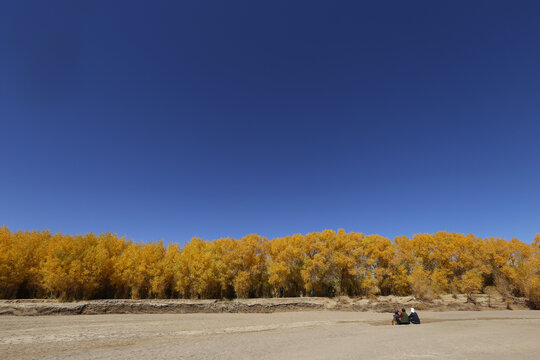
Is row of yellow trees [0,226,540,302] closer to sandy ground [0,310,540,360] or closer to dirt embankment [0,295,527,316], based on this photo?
dirt embankment [0,295,527,316]

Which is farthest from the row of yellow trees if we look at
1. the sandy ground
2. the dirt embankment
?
the sandy ground

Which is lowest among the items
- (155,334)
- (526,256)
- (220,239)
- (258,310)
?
(258,310)

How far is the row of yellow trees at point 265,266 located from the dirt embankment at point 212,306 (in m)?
5.69

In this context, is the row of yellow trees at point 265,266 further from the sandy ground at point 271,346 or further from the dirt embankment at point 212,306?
the sandy ground at point 271,346

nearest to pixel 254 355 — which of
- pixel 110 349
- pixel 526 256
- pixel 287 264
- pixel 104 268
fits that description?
pixel 110 349

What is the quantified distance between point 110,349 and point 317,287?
47.2 meters

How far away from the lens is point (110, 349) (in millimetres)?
13711

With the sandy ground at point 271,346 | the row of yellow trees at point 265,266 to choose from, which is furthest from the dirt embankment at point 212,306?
the sandy ground at point 271,346

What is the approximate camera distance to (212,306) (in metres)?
41.0

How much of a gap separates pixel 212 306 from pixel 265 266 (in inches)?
715

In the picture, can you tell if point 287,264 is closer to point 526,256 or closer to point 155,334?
point 155,334

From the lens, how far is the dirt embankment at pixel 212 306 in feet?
109

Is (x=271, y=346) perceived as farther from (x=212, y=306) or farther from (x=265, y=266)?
(x=265, y=266)

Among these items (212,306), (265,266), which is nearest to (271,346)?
(212,306)
